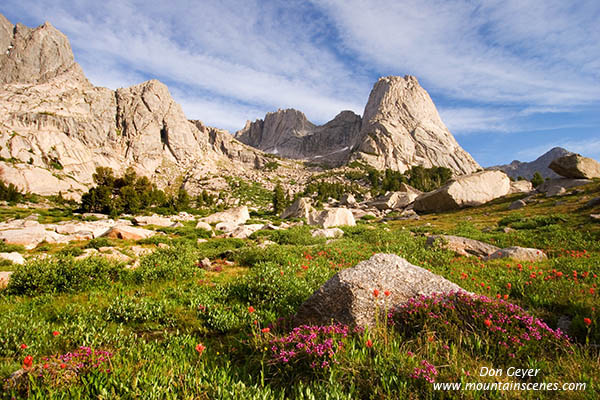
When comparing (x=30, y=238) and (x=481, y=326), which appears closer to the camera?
(x=481, y=326)

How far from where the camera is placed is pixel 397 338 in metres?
3.60

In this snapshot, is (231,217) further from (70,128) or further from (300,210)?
(70,128)

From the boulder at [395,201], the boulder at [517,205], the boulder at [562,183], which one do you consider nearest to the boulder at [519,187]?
the boulder at [562,183]

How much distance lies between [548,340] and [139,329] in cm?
677

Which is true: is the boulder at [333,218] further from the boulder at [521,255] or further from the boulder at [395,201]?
the boulder at [395,201]

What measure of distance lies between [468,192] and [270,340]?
1738 inches

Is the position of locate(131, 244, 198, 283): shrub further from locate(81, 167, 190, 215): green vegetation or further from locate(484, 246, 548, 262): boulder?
locate(81, 167, 190, 215): green vegetation

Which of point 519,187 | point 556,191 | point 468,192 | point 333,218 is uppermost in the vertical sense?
point 519,187

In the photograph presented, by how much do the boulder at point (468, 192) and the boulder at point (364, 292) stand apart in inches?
1551

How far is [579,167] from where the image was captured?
35.0m

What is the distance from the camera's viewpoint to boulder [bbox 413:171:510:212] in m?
38.5

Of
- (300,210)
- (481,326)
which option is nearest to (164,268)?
(481,326)

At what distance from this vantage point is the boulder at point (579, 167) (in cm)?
3472

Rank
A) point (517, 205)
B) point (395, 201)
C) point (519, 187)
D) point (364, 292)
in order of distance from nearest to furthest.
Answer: point (364, 292), point (517, 205), point (519, 187), point (395, 201)
